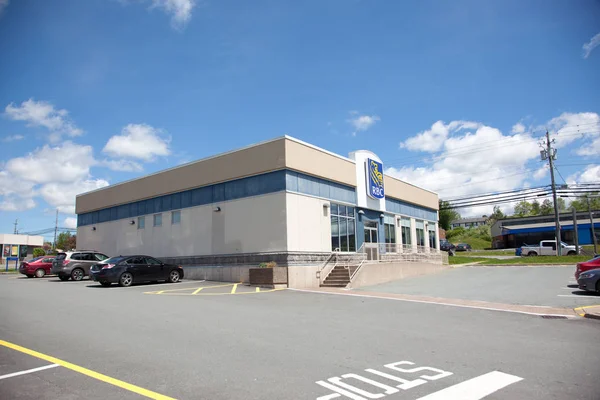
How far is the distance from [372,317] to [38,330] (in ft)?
25.6

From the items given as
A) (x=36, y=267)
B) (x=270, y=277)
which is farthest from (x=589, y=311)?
(x=36, y=267)

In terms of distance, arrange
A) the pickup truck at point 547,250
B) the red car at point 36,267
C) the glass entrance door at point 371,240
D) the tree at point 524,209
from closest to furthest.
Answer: the glass entrance door at point 371,240 → the red car at point 36,267 → the pickup truck at point 547,250 → the tree at point 524,209

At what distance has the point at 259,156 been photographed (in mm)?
23078

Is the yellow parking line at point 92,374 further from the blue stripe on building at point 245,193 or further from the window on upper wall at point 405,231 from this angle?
the window on upper wall at point 405,231

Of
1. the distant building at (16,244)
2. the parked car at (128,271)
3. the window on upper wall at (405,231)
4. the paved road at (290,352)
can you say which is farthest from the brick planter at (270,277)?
the distant building at (16,244)

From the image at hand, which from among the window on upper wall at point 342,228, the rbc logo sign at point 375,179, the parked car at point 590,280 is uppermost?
the rbc logo sign at point 375,179

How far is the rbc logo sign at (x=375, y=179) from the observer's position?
93.1 feet

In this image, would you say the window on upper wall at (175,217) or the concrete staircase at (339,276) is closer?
the concrete staircase at (339,276)

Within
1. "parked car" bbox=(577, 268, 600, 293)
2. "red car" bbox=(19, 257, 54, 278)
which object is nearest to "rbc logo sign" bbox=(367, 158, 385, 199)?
"parked car" bbox=(577, 268, 600, 293)

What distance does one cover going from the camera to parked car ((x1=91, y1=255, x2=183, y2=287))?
19703 millimetres

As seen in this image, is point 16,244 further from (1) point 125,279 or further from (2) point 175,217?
(1) point 125,279

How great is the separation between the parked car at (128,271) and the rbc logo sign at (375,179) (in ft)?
45.8

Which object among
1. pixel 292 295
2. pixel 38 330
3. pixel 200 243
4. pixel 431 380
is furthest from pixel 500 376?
pixel 200 243

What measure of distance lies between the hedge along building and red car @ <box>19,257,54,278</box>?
4.51 metres
